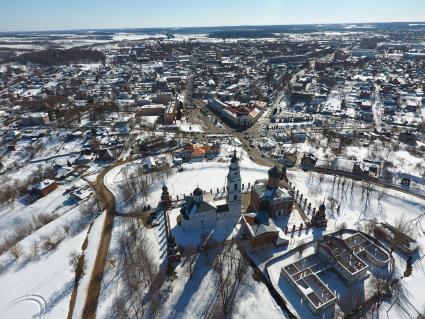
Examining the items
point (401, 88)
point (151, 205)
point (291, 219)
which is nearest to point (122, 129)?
point (151, 205)

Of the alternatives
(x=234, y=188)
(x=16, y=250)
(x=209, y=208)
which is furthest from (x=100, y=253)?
(x=234, y=188)

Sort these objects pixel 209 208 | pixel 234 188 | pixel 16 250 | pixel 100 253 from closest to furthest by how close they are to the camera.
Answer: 1. pixel 100 253
2. pixel 16 250
3. pixel 234 188
4. pixel 209 208

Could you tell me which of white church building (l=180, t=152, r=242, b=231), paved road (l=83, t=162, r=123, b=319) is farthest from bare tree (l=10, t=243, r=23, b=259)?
white church building (l=180, t=152, r=242, b=231)

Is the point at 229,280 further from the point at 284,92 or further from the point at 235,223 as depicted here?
the point at 284,92

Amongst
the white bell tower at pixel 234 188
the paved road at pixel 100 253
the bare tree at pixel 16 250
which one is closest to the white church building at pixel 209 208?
the white bell tower at pixel 234 188

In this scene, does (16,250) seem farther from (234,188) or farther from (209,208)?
(234,188)

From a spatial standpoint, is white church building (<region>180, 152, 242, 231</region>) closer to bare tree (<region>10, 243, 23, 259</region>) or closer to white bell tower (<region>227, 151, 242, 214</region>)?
white bell tower (<region>227, 151, 242, 214</region>)

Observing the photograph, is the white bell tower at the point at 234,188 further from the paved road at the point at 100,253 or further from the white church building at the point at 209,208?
the paved road at the point at 100,253
